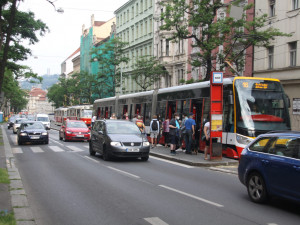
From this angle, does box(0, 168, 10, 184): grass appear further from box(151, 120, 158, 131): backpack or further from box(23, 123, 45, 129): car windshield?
box(23, 123, 45, 129): car windshield

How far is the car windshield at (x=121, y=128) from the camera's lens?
16.8m

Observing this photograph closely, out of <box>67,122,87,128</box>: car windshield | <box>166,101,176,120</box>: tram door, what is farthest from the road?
<box>67,122,87,128</box>: car windshield

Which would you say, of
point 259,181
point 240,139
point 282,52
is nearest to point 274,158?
point 259,181

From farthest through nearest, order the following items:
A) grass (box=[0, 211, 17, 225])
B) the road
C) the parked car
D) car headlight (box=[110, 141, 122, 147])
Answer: car headlight (box=[110, 141, 122, 147]) < the parked car < the road < grass (box=[0, 211, 17, 225])

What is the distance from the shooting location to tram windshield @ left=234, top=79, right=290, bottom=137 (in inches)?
641

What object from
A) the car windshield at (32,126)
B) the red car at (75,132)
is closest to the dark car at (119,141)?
the car windshield at (32,126)

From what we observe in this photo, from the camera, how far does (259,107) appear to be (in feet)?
54.4

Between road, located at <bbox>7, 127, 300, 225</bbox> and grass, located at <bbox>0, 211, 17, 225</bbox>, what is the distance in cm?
45

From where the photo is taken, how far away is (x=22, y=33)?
30438 mm

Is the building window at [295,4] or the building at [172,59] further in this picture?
the building at [172,59]

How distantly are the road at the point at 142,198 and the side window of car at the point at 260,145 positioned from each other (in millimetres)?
1090

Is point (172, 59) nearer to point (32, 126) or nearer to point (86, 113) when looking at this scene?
point (86, 113)

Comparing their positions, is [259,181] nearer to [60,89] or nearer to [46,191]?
[46,191]

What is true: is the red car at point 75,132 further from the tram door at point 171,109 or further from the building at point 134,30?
the building at point 134,30
